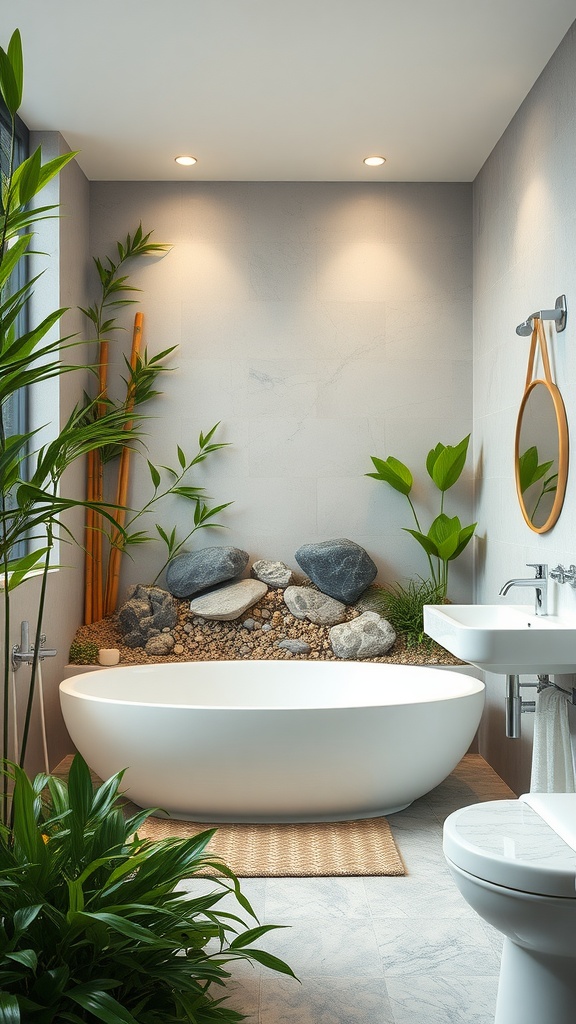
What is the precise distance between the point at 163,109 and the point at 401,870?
125 inches

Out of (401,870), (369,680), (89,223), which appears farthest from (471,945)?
(89,223)

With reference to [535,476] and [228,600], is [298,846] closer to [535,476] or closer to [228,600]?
[228,600]

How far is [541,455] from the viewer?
353cm

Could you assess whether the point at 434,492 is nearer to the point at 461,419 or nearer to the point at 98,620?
the point at 461,419

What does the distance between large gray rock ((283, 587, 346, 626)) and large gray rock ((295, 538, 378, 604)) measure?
0.05m

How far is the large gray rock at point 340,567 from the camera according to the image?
4.61m

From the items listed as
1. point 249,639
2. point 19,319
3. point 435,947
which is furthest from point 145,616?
point 435,947

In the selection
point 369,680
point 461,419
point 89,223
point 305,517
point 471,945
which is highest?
point 89,223

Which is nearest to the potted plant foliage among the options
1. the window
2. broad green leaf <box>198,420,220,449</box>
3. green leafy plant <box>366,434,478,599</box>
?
green leafy plant <box>366,434,478,599</box>

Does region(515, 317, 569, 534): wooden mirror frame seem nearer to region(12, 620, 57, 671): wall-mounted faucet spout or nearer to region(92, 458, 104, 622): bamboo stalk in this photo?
region(12, 620, 57, 671): wall-mounted faucet spout

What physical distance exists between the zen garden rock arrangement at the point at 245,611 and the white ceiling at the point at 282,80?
1933mm

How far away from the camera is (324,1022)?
224cm

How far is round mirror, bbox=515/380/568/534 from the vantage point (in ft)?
10.8

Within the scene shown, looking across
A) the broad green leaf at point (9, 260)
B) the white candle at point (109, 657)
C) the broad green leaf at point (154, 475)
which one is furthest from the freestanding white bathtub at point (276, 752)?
the broad green leaf at point (9, 260)
